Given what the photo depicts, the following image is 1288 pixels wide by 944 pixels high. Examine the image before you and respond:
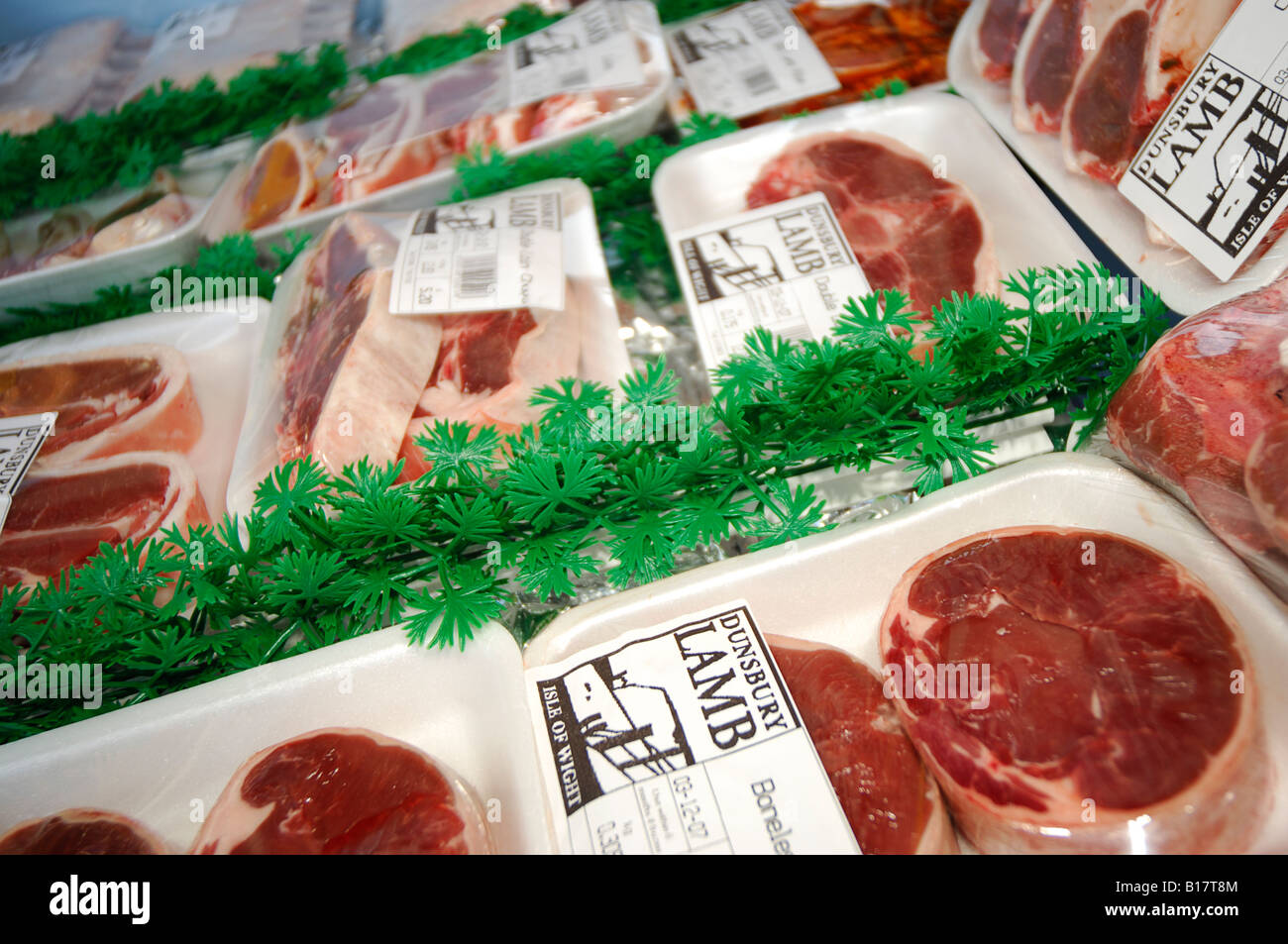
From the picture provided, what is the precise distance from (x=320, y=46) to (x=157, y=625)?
215 cm

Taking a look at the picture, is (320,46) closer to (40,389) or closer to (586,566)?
(40,389)

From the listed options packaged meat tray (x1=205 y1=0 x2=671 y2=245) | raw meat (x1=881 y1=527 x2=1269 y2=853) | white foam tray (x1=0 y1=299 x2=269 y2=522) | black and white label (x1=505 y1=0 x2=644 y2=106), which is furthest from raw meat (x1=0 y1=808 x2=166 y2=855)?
black and white label (x1=505 y1=0 x2=644 y2=106)

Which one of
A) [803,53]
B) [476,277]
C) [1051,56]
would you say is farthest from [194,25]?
[1051,56]

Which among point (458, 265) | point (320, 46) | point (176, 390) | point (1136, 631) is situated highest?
point (320, 46)

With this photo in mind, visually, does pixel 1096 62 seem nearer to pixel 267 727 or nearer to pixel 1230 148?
pixel 1230 148

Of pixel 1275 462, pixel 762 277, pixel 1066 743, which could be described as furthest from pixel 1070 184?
pixel 1066 743

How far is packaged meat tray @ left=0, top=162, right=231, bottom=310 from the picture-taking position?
220cm

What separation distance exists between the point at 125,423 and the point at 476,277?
0.85 meters

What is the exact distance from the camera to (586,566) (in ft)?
4.62

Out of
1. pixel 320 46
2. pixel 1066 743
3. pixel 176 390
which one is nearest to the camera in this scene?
pixel 1066 743

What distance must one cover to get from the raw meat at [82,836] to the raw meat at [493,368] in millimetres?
726

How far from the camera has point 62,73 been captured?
8.68ft

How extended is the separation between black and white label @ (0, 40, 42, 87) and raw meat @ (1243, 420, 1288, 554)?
353 centimetres

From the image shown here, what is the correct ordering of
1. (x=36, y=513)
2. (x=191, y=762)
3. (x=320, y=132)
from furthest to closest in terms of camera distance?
(x=320, y=132) → (x=36, y=513) → (x=191, y=762)
